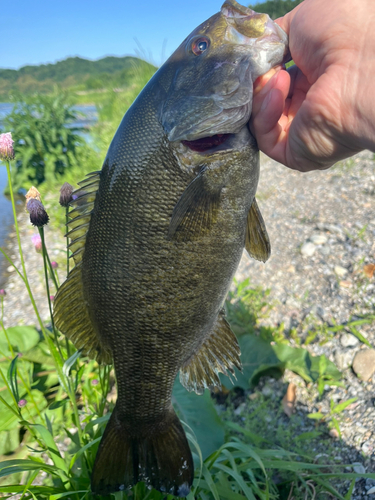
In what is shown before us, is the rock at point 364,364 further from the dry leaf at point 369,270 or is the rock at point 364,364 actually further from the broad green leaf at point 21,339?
the broad green leaf at point 21,339

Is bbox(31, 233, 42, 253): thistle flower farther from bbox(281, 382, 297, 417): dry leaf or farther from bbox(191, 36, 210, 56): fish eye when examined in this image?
bbox(281, 382, 297, 417): dry leaf

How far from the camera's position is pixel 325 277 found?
3.70 meters

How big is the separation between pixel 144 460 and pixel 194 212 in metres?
1.20

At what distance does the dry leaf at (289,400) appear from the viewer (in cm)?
251

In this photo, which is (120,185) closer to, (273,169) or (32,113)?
(273,169)

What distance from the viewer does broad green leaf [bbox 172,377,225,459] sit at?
213 cm

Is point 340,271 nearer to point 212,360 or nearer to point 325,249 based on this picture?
point 325,249

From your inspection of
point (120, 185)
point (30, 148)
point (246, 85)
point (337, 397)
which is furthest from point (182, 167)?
point (30, 148)

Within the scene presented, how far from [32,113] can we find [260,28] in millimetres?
8400

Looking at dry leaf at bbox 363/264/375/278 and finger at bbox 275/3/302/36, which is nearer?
finger at bbox 275/3/302/36

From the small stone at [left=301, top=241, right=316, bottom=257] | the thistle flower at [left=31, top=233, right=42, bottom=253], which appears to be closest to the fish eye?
the thistle flower at [left=31, top=233, right=42, bottom=253]

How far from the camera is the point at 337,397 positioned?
2553 mm

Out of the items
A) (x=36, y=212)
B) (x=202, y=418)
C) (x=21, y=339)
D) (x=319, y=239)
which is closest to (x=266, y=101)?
(x=36, y=212)

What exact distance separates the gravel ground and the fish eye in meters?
2.32
